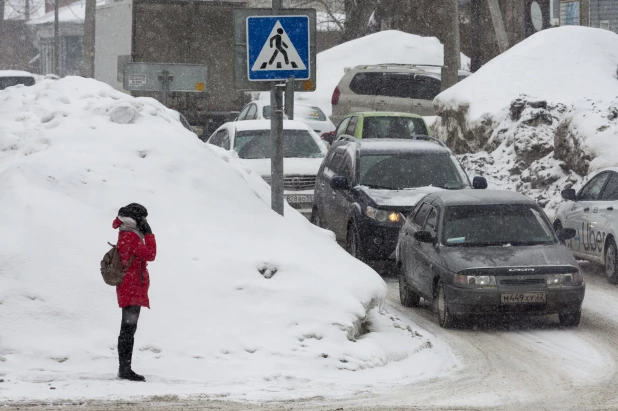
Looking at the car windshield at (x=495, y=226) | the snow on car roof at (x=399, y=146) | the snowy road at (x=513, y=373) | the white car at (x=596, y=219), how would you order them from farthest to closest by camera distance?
the snow on car roof at (x=399, y=146), the white car at (x=596, y=219), the car windshield at (x=495, y=226), the snowy road at (x=513, y=373)

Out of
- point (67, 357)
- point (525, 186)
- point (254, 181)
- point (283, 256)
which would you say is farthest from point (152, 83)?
point (67, 357)

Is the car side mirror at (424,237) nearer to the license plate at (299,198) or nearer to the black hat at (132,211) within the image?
the black hat at (132,211)

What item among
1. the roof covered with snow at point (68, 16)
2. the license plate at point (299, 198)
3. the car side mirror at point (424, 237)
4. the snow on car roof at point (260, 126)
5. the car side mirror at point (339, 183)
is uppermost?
the roof covered with snow at point (68, 16)

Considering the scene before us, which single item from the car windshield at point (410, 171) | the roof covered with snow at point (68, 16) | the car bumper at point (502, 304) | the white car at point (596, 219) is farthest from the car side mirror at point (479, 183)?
the roof covered with snow at point (68, 16)

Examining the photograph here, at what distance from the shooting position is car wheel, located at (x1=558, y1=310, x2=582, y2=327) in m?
12.5

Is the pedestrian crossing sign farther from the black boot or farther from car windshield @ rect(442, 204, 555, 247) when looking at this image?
the black boot

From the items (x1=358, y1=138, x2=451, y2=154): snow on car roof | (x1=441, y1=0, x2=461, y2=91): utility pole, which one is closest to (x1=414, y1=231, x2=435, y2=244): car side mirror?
(x1=358, y1=138, x2=451, y2=154): snow on car roof

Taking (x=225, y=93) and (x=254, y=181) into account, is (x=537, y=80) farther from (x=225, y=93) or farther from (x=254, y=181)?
(x=254, y=181)

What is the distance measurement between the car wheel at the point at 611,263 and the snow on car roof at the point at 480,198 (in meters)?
2.26

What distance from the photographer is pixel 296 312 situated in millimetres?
11031

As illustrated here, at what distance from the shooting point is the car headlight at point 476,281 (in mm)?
12297

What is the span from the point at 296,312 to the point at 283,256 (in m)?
1.10

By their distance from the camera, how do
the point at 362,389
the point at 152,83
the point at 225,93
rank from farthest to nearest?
the point at 225,93 < the point at 152,83 < the point at 362,389

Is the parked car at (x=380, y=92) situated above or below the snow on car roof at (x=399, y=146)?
above
